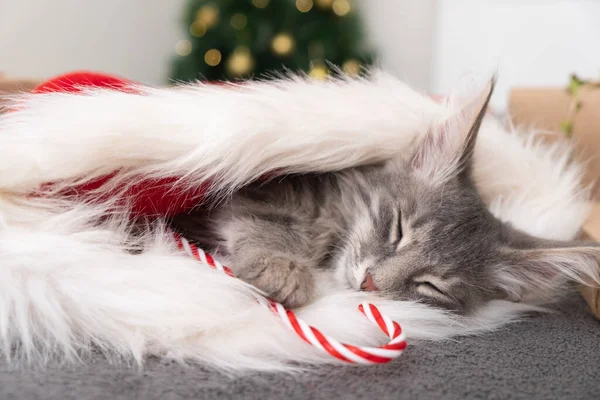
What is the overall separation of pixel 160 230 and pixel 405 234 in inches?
17.8

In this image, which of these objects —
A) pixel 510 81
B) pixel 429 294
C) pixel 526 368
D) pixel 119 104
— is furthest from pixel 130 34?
pixel 526 368

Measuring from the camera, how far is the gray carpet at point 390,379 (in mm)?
583

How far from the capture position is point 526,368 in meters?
0.72

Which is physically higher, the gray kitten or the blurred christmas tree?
the blurred christmas tree

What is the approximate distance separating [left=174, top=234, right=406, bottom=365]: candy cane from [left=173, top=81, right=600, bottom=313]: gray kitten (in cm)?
10

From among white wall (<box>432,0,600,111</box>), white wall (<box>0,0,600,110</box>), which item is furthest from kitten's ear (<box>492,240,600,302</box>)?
white wall (<box>0,0,600,110</box>)

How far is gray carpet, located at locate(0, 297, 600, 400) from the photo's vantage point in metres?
0.58

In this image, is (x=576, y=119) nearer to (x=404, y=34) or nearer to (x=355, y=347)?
(x=355, y=347)

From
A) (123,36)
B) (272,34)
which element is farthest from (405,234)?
(123,36)

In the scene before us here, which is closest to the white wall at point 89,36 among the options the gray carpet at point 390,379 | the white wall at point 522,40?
the white wall at point 522,40

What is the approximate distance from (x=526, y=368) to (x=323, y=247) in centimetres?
44

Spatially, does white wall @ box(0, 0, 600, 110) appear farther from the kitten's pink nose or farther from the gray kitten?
the kitten's pink nose

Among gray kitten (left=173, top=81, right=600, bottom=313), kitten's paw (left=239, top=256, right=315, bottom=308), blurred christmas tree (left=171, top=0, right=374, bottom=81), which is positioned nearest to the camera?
kitten's paw (left=239, top=256, right=315, bottom=308)

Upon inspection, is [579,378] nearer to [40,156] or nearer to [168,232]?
[168,232]
